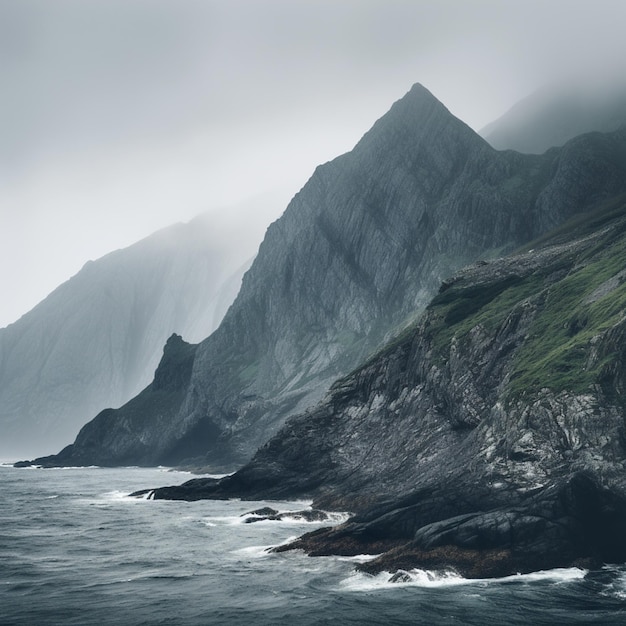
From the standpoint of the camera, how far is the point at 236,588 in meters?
48.9

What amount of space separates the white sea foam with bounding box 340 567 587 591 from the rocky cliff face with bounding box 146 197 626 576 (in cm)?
95

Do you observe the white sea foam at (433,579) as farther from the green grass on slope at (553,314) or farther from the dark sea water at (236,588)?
the green grass on slope at (553,314)

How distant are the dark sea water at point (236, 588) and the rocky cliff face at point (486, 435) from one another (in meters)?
3.99

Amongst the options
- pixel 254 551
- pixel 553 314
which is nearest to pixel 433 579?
pixel 254 551

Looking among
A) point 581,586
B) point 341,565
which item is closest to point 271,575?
point 341,565

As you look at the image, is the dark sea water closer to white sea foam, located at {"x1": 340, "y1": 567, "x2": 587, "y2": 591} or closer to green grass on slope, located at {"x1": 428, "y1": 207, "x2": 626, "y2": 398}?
white sea foam, located at {"x1": 340, "y1": 567, "x2": 587, "y2": 591}

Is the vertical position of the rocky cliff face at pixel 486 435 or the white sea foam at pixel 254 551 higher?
the rocky cliff face at pixel 486 435

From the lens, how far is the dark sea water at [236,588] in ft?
136

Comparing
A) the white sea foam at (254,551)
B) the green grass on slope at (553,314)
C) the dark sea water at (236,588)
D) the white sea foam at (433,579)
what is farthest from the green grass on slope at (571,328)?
the white sea foam at (254,551)

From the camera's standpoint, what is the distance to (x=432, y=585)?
48.9 meters

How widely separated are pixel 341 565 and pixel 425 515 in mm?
9895

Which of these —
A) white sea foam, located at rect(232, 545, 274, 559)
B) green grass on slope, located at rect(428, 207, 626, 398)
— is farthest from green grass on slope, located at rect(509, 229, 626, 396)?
white sea foam, located at rect(232, 545, 274, 559)

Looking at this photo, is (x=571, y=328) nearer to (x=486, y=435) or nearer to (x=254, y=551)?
(x=486, y=435)

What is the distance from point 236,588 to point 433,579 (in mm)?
14872
